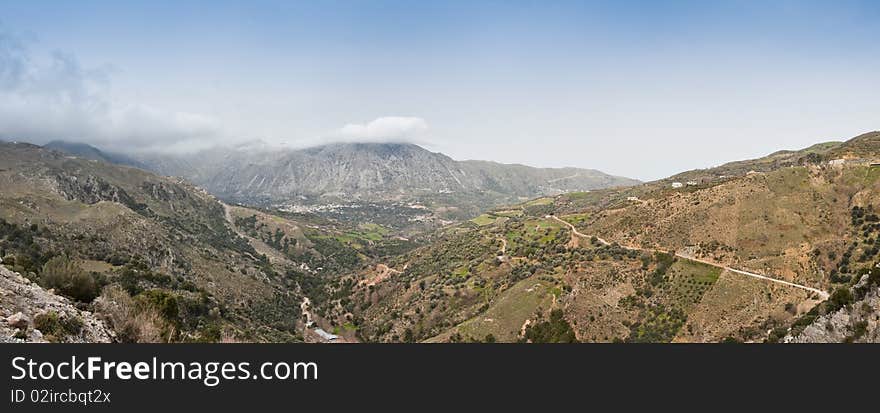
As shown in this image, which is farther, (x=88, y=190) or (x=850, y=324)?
(x=88, y=190)

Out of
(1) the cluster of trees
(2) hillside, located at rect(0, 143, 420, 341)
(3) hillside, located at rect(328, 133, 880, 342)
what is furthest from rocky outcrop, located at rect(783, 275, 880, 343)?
(2) hillside, located at rect(0, 143, 420, 341)

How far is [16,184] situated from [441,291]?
13871 centimetres

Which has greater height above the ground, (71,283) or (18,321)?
(18,321)

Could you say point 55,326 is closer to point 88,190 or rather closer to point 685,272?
point 685,272

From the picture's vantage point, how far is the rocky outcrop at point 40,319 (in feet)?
53.6

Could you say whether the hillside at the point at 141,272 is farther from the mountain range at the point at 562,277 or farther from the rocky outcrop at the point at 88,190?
the rocky outcrop at the point at 88,190

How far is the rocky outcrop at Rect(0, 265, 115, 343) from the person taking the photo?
53.6 feet

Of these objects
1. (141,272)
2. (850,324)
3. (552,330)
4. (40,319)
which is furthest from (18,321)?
(141,272)

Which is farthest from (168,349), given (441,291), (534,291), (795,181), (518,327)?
(795,181)

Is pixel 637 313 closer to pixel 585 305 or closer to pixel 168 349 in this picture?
pixel 585 305

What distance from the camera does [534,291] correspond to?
6831 cm

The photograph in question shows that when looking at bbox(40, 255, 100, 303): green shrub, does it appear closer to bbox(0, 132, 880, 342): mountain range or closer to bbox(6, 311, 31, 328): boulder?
bbox(0, 132, 880, 342): mountain range

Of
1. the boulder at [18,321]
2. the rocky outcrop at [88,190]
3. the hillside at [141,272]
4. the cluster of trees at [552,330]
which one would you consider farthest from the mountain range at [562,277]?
the rocky outcrop at [88,190]

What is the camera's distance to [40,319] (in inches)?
714
